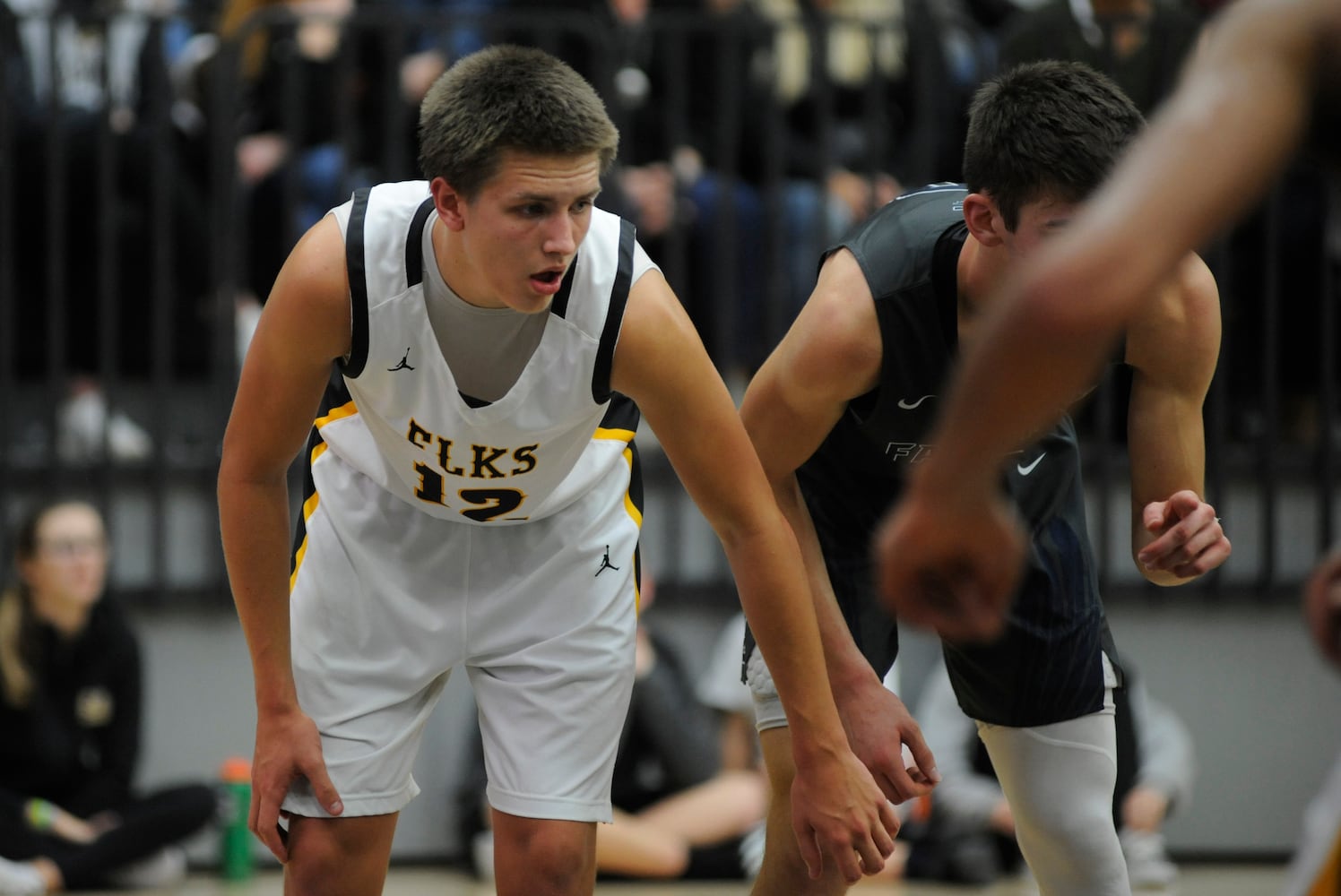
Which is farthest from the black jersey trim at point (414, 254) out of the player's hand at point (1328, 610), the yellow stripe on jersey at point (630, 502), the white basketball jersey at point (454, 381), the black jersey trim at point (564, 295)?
the player's hand at point (1328, 610)

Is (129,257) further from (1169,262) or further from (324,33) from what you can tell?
(1169,262)

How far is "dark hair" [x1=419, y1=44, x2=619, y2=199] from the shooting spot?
263cm

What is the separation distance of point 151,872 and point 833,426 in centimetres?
350

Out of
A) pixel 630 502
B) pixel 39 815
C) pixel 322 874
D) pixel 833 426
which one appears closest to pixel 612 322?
pixel 833 426

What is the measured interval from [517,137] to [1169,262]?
1.32 metres

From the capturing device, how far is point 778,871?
9.93 feet

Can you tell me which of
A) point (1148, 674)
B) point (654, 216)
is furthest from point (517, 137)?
point (1148, 674)

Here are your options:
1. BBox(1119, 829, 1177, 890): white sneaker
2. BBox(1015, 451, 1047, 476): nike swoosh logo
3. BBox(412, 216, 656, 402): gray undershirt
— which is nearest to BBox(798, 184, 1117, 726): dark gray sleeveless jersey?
BBox(1015, 451, 1047, 476): nike swoosh logo

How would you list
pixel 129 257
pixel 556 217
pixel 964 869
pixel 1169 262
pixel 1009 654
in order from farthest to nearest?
pixel 129 257 < pixel 964 869 < pixel 1009 654 < pixel 556 217 < pixel 1169 262

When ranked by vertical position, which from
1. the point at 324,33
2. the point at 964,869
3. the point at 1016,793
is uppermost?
the point at 324,33

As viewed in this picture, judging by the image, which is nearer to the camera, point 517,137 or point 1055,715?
point 517,137

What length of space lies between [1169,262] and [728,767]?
4.46 meters

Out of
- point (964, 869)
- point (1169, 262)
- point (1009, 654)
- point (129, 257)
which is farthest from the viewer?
point (129, 257)

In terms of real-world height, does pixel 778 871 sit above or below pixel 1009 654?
below
